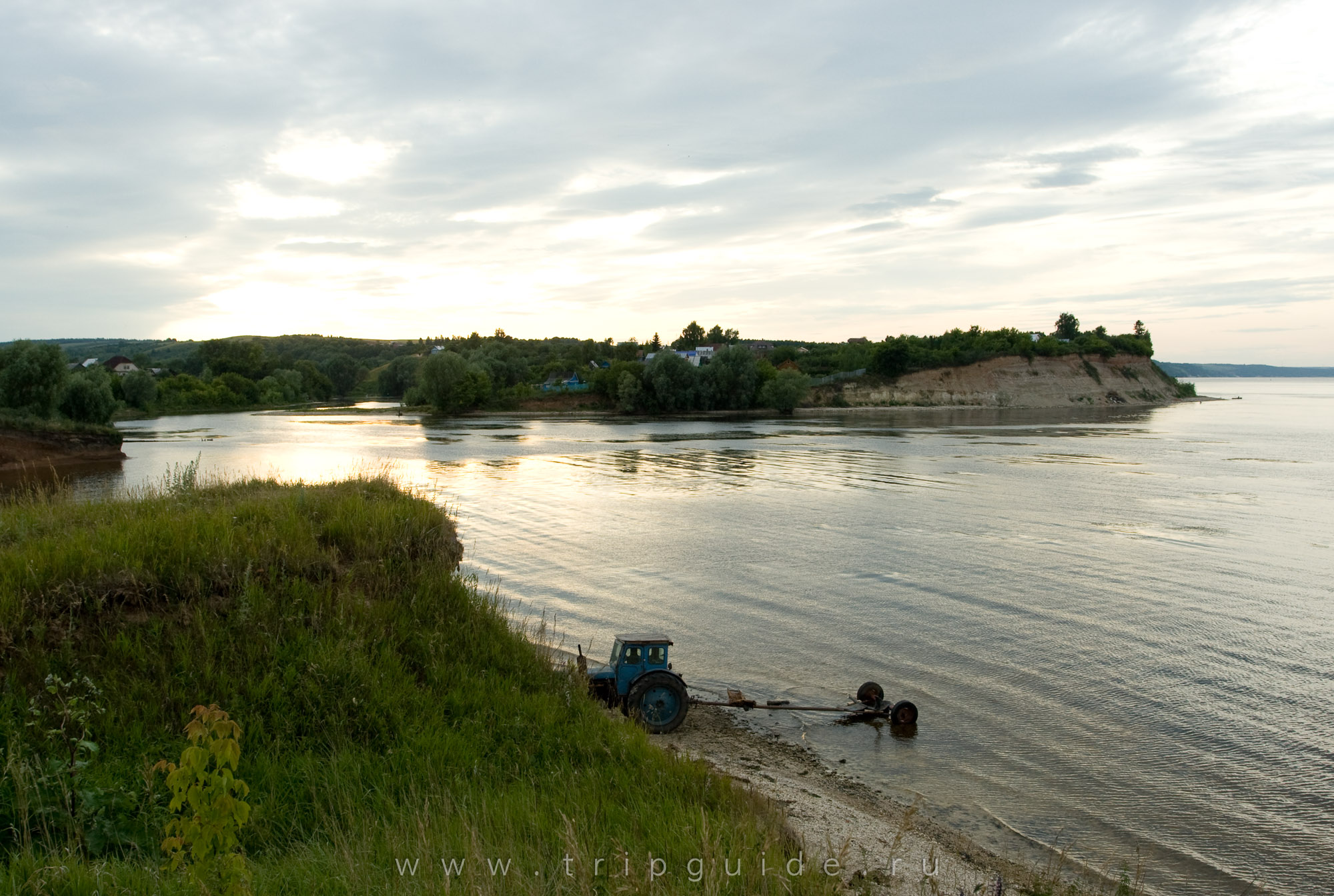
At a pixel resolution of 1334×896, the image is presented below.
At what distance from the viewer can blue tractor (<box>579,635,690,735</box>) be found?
9.78 meters

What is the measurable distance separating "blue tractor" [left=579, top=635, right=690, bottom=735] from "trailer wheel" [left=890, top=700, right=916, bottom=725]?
2.75m

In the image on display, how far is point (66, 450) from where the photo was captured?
5041 centimetres

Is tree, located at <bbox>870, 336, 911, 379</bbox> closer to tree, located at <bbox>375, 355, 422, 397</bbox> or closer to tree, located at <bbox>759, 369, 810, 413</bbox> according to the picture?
tree, located at <bbox>759, 369, 810, 413</bbox>

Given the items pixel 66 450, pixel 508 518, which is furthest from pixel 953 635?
pixel 66 450

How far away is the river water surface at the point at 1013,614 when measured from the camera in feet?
27.7

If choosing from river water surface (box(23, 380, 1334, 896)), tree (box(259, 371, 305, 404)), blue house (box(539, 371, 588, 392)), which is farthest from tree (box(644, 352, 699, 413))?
tree (box(259, 371, 305, 404))

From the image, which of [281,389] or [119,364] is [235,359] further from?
[119,364]

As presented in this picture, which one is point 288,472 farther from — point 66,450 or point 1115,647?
point 1115,647

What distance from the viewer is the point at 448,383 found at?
108 m

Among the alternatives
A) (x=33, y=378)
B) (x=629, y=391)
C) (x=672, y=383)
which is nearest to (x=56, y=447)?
(x=33, y=378)

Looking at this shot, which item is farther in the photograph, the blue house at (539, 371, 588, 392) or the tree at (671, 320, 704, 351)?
the tree at (671, 320, 704, 351)

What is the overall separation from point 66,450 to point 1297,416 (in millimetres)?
119790

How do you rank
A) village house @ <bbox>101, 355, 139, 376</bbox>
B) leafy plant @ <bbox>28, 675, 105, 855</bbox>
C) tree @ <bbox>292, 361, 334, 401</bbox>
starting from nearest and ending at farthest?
leafy plant @ <bbox>28, 675, 105, 855</bbox> < tree @ <bbox>292, 361, 334, 401</bbox> < village house @ <bbox>101, 355, 139, 376</bbox>

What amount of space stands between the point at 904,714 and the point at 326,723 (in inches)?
274
